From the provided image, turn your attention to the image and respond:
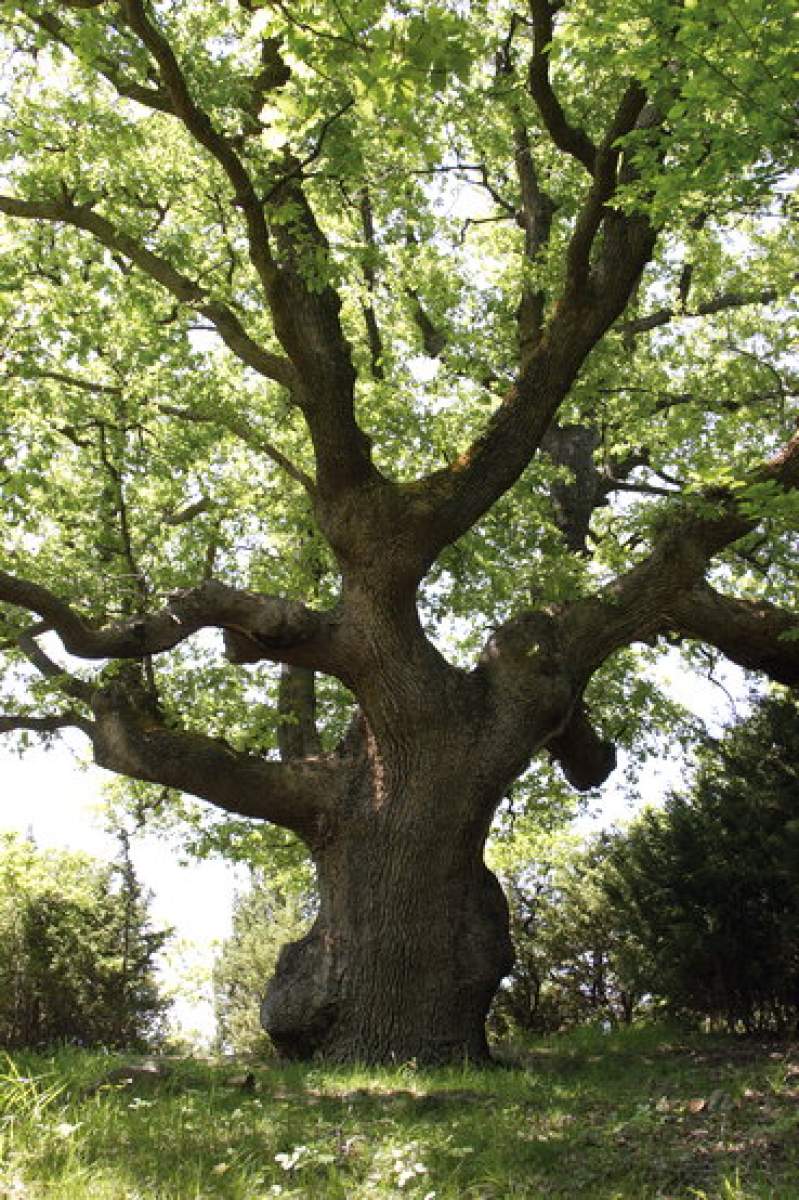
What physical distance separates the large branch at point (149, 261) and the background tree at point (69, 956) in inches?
511

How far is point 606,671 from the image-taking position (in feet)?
49.2

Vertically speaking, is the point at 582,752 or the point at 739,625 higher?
the point at 739,625

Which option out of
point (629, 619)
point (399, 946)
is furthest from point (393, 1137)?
point (629, 619)

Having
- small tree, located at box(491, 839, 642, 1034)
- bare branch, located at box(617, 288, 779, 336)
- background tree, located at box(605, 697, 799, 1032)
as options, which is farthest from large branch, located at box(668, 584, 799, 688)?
bare branch, located at box(617, 288, 779, 336)

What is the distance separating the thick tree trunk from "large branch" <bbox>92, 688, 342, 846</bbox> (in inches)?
15.3

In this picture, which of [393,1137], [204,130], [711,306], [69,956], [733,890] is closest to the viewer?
[393,1137]

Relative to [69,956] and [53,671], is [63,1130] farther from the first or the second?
[69,956]

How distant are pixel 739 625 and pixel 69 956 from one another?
46.5ft

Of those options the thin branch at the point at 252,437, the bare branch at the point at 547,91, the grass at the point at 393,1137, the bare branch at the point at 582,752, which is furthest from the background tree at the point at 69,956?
the bare branch at the point at 547,91

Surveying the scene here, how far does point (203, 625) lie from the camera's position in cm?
918

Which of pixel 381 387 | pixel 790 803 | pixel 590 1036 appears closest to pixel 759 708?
pixel 790 803

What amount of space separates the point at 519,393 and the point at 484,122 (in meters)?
5.82

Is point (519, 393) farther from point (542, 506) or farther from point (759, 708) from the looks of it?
point (759, 708)

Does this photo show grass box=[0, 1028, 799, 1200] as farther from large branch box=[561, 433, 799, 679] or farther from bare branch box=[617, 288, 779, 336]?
bare branch box=[617, 288, 779, 336]
